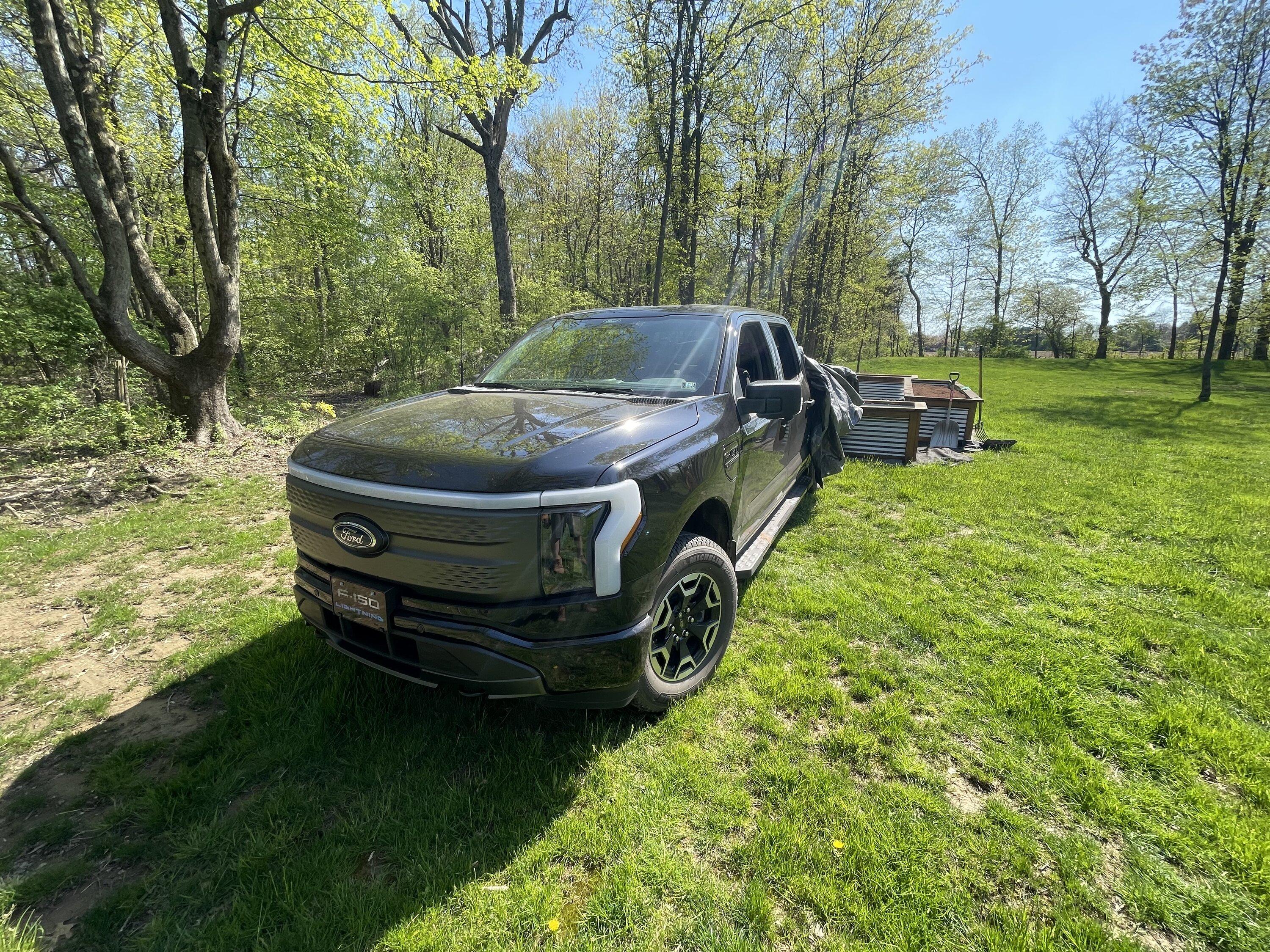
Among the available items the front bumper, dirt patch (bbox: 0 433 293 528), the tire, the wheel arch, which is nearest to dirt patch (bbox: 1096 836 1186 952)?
the tire

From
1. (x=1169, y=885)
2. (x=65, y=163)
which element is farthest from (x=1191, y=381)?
(x=65, y=163)

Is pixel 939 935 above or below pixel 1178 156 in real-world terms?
below

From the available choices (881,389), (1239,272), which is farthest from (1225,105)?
(881,389)

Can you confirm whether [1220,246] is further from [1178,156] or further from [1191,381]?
[1191,381]

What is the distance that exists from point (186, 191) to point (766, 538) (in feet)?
29.4

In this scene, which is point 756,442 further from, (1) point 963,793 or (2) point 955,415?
(2) point 955,415

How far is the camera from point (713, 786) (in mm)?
2125

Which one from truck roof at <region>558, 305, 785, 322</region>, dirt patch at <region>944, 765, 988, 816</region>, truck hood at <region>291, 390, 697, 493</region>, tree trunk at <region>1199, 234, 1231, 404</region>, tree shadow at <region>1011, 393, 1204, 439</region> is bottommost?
dirt patch at <region>944, 765, 988, 816</region>

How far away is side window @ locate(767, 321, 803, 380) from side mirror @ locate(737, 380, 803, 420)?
146 centimetres

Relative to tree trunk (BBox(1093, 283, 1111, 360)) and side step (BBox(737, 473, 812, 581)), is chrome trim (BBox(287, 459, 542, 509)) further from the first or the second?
tree trunk (BBox(1093, 283, 1111, 360))

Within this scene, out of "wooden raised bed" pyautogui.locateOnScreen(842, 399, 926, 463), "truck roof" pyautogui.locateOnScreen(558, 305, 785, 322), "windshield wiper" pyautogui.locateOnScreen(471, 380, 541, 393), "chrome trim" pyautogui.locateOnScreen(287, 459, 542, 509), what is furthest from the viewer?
"wooden raised bed" pyautogui.locateOnScreen(842, 399, 926, 463)

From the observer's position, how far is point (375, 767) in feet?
7.11

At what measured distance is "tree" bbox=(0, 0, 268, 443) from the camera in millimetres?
5836

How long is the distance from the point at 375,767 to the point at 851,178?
18.8m
